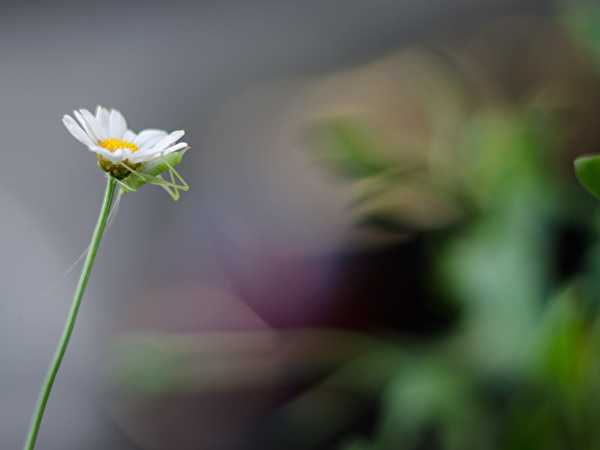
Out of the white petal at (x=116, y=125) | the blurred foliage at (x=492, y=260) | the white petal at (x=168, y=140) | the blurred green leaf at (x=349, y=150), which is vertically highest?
the white petal at (x=116, y=125)

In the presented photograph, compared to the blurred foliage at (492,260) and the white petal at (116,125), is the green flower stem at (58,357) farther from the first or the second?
Answer: the blurred foliage at (492,260)

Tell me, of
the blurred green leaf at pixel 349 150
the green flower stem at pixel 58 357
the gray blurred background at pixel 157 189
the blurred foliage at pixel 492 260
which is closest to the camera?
the green flower stem at pixel 58 357

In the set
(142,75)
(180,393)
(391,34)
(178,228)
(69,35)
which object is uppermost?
(69,35)

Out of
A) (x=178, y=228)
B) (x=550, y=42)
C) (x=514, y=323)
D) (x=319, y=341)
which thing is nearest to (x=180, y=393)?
(x=178, y=228)

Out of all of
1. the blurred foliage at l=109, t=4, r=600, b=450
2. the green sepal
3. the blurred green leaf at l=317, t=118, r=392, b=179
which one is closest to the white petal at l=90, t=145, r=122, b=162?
the green sepal

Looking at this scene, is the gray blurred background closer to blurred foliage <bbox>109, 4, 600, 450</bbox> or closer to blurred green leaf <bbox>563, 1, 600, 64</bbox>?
blurred foliage <bbox>109, 4, 600, 450</bbox>

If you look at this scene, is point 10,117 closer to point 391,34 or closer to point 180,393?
point 180,393

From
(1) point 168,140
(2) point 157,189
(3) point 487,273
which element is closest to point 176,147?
(1) point 168,140

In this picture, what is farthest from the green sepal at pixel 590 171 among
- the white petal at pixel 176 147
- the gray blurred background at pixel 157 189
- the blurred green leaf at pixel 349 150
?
the gray blurred background at pixel 157 189
